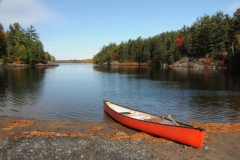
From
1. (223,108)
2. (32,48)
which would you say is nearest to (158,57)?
(32,48)

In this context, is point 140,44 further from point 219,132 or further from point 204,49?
point 219,132

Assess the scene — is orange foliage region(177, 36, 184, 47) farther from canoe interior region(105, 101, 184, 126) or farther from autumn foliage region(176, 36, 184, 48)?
canoe interior region(105, 101, 184, 126)

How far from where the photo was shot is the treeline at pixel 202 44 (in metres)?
98.4

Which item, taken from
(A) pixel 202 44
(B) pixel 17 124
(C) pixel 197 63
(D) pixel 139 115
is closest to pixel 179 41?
(A) pixel 202 44

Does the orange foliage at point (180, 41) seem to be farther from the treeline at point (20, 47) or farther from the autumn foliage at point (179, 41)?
the treeline at point (20, 47)

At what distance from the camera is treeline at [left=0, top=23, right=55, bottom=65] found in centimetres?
12825

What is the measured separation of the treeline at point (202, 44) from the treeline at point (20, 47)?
80.9m

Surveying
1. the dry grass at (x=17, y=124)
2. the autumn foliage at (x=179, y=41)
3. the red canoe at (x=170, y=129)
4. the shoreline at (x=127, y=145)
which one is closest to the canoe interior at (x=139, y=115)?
the red canoe at (x=170, y=129)

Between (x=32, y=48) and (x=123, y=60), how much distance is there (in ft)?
274

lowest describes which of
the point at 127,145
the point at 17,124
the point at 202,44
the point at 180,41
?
the point at 17,124

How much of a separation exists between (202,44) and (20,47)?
115 metres

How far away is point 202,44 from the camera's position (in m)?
116

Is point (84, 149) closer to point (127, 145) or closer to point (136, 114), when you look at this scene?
point (127, 145)

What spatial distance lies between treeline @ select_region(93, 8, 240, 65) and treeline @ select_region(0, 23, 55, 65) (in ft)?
265
